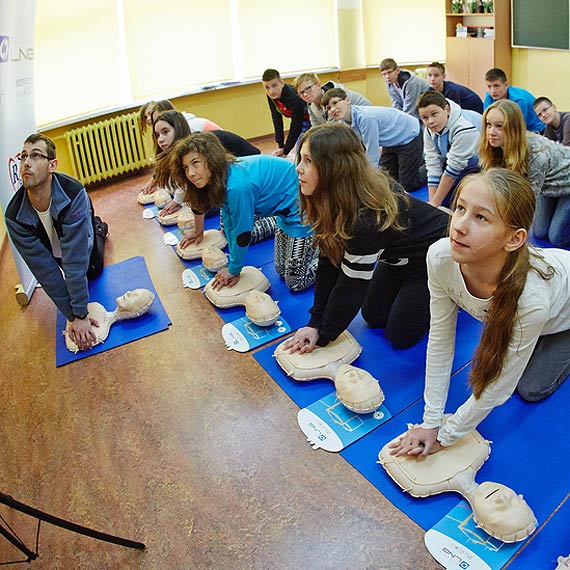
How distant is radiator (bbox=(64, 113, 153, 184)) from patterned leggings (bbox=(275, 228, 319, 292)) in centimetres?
292

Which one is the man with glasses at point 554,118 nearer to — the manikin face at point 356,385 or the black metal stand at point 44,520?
the manikin face at point 356,385

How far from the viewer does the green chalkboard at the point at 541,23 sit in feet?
15.2

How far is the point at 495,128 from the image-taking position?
2504mm

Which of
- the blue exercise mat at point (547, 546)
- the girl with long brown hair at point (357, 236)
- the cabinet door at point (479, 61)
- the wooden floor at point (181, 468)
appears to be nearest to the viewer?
the blue exercise mat at point (547, 546)

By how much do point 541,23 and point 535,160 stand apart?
9.95ft

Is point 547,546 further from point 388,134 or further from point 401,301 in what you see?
point 388,134

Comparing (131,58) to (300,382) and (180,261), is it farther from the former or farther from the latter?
(300,382)

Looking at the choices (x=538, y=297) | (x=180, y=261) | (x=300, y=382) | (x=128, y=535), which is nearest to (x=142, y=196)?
(x=180, y=261)

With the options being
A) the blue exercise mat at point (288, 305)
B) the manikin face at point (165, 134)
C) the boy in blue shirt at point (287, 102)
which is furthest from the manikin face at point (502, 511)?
the boy in blue shirt at point (287, 102)

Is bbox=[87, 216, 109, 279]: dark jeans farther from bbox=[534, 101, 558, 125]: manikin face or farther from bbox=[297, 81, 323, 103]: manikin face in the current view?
bbox=[534, 101, 558, 125]: manikin face

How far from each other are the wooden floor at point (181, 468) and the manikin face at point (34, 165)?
822mm

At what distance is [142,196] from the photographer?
4.52m

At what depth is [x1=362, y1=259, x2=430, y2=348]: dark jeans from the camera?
2256mm

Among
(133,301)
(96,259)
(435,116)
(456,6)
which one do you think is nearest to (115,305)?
(133,301)
